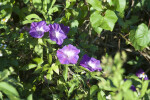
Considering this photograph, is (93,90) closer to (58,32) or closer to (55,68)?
(55,68)

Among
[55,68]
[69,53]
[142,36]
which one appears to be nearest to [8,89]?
[55,68]

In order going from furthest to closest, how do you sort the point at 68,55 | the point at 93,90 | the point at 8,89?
1. the point at 68,55
2. the point at 93,90
3. the point at 8,89

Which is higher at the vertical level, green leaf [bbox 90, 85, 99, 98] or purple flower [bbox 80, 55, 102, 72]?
purple flower [bbox 80, 55, 102, 72]

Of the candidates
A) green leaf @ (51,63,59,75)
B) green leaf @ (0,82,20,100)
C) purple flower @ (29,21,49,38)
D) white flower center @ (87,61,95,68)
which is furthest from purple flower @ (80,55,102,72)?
green leaf @ (0,82,20,100)

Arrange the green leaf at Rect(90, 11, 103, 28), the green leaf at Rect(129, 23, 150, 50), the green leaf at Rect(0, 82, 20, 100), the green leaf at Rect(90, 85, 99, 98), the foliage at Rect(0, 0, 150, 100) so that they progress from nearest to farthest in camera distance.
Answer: the green leaf at Rect(0, 82, 20, 100) < the green leaf at Rect(90, 85, 99, 98) < the foliage at Rect(0, 0, 150, 100) < the green leaf at Rect(90, 11, 103, 28) < the green leaf at Rect(129, 23, 150, 50)

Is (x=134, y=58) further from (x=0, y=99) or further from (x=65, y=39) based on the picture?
(x=0, y=99)

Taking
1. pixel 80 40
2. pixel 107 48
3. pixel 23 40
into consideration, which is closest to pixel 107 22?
pixel 80 40

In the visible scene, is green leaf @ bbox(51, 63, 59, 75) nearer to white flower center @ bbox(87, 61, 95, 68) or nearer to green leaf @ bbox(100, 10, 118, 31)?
white flower center @ bbox(87, 61, 95, 68)
